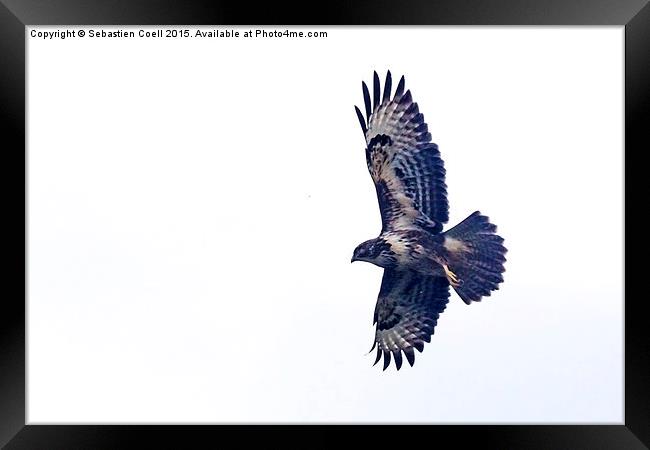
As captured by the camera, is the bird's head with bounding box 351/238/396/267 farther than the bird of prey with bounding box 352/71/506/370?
Yes

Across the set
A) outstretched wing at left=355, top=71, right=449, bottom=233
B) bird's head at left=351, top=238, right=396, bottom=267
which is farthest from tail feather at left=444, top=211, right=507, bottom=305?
bird's head at left=351, top=238, right=396, bottom=267

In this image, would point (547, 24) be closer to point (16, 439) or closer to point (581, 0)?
point (581, 0)

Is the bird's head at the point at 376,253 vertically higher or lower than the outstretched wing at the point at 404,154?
lower

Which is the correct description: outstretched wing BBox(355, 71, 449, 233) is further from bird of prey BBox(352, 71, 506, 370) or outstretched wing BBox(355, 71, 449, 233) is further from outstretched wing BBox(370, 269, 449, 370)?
outstretched wing BBox(370, 269, 449, 370)

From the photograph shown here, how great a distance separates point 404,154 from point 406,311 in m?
0.98

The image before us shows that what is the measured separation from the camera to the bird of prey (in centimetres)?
339

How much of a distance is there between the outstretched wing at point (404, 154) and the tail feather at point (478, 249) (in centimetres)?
15

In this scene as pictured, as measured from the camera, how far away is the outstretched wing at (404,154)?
3.39 metres

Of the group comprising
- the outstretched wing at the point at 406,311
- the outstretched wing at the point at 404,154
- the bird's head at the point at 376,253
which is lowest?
the outstretched wing at the point at 406,311

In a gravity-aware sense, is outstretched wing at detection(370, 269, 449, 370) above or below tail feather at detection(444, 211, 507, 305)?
below

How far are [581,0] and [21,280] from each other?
11.0ft

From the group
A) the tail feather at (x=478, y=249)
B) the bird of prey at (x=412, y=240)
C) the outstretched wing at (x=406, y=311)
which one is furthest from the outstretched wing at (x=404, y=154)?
the outstretched wing at (x=406, y=311)

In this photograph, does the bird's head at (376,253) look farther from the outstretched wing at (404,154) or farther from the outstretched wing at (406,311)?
the outstretched wing at (404,154)

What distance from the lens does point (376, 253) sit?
3.58m
